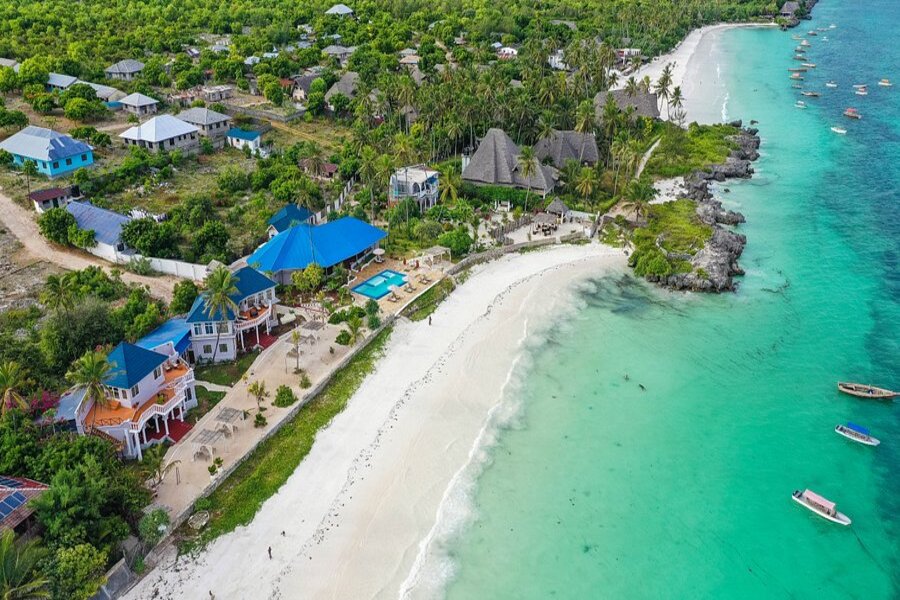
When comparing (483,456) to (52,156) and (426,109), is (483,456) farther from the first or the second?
(52,156)

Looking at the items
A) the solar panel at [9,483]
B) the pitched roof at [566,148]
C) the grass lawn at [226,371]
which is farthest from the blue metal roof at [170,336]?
the pitched roof at [566,148]

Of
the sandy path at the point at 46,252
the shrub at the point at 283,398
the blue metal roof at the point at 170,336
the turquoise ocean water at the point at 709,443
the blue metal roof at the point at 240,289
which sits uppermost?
the blue metal roof at the point at 240,289

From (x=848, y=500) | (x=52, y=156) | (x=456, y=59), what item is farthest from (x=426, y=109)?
(x=848, y=500)

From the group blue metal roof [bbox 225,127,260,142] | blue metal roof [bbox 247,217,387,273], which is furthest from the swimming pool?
blue metal roof [bbox 225,127,260,142]

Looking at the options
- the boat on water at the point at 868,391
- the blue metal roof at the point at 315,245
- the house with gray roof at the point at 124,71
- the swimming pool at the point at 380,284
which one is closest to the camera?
the boat on water at the point at 868,391

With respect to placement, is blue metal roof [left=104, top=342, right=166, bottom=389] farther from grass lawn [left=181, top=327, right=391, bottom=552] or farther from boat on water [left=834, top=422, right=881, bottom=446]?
boat on water [left=834, top=422, right=881, bottom=446]

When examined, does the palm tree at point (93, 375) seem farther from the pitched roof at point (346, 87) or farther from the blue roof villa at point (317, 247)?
the pitched roof at point (346, 87)

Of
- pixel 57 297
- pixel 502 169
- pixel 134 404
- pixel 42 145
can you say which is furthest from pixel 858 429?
pixel 42 145
